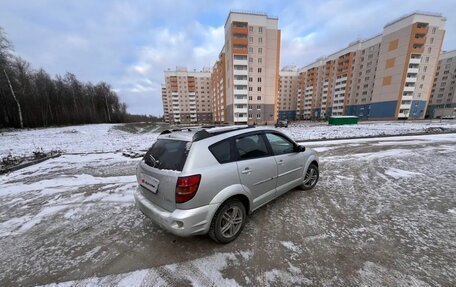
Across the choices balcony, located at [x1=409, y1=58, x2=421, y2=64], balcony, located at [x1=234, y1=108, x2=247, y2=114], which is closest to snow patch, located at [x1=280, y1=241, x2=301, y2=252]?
balcony, located at [x1=234, y1=108, x2=247, y2=114]

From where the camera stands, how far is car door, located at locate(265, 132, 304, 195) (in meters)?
3.36

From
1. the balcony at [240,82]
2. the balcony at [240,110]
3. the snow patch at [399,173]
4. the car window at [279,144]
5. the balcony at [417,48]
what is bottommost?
the snow patch at [399,173]

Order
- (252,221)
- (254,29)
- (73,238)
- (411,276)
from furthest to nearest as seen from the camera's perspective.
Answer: (254,29) → (252,221) → (73,238) → (411,276)

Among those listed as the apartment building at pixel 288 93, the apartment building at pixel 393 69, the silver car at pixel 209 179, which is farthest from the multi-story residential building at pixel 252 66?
the apartment building at pixel 288 93

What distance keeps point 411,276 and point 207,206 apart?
2.49 m

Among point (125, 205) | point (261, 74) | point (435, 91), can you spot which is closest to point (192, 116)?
point (261, 74)

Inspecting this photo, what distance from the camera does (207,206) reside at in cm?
234

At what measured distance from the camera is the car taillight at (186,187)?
2.22m

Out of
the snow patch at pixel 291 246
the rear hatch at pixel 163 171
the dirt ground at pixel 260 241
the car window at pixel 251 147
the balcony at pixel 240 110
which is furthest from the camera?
the balcony at pixel 240 110

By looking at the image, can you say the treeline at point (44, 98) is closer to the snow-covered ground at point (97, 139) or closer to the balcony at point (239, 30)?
the snow-covered ground at point (97, 139)

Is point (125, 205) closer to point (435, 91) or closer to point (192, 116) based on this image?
point (192, 116)

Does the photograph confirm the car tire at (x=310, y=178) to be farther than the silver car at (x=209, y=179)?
Yes

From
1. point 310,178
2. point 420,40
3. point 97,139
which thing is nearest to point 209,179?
point 310,178

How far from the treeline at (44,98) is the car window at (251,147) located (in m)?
36.6
